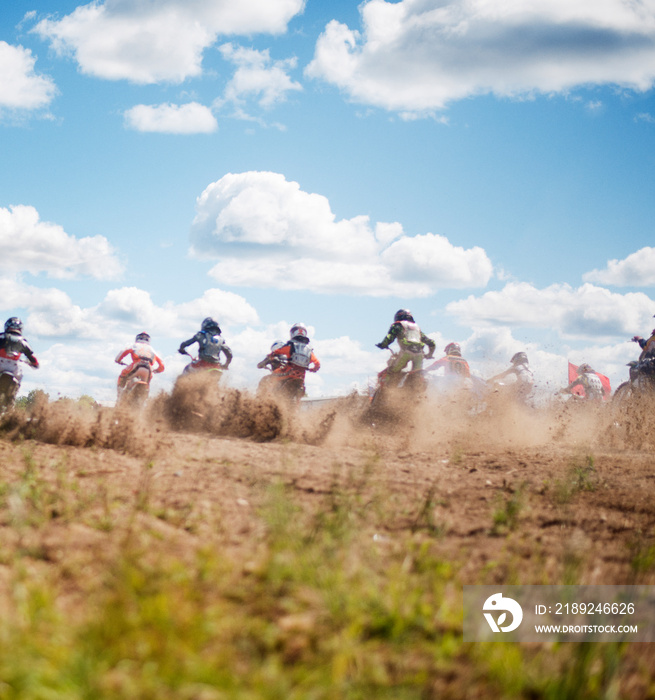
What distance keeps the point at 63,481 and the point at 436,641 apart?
13.3 feet

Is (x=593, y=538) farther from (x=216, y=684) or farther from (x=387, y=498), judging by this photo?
(x=216, y=684)

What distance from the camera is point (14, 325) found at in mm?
12094

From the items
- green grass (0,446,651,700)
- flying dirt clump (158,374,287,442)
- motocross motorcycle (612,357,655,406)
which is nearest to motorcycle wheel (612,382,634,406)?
motocross motorcycle (612,357,655,406)

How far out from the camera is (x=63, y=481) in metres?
5.60

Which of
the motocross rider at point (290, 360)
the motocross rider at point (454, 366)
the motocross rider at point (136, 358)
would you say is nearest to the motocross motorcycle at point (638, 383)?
the motocross rider at point (454, 366)

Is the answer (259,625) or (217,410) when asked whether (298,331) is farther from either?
(259,625)

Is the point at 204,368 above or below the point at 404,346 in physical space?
below

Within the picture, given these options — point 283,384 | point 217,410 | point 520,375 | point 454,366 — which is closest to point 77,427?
point 217,410

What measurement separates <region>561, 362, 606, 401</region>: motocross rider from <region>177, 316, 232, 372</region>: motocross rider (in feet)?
32.0

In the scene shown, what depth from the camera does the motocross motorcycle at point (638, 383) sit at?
583 inches

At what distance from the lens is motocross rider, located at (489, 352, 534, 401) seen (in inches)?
663

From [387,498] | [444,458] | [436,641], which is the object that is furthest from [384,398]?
[436,641]

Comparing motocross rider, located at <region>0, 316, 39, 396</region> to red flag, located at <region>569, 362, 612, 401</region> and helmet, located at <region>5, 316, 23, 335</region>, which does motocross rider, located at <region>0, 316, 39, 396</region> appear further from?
red flag, located at <region>569, 362, 612, 401</region>

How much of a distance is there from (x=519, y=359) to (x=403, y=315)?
15.1 feet
